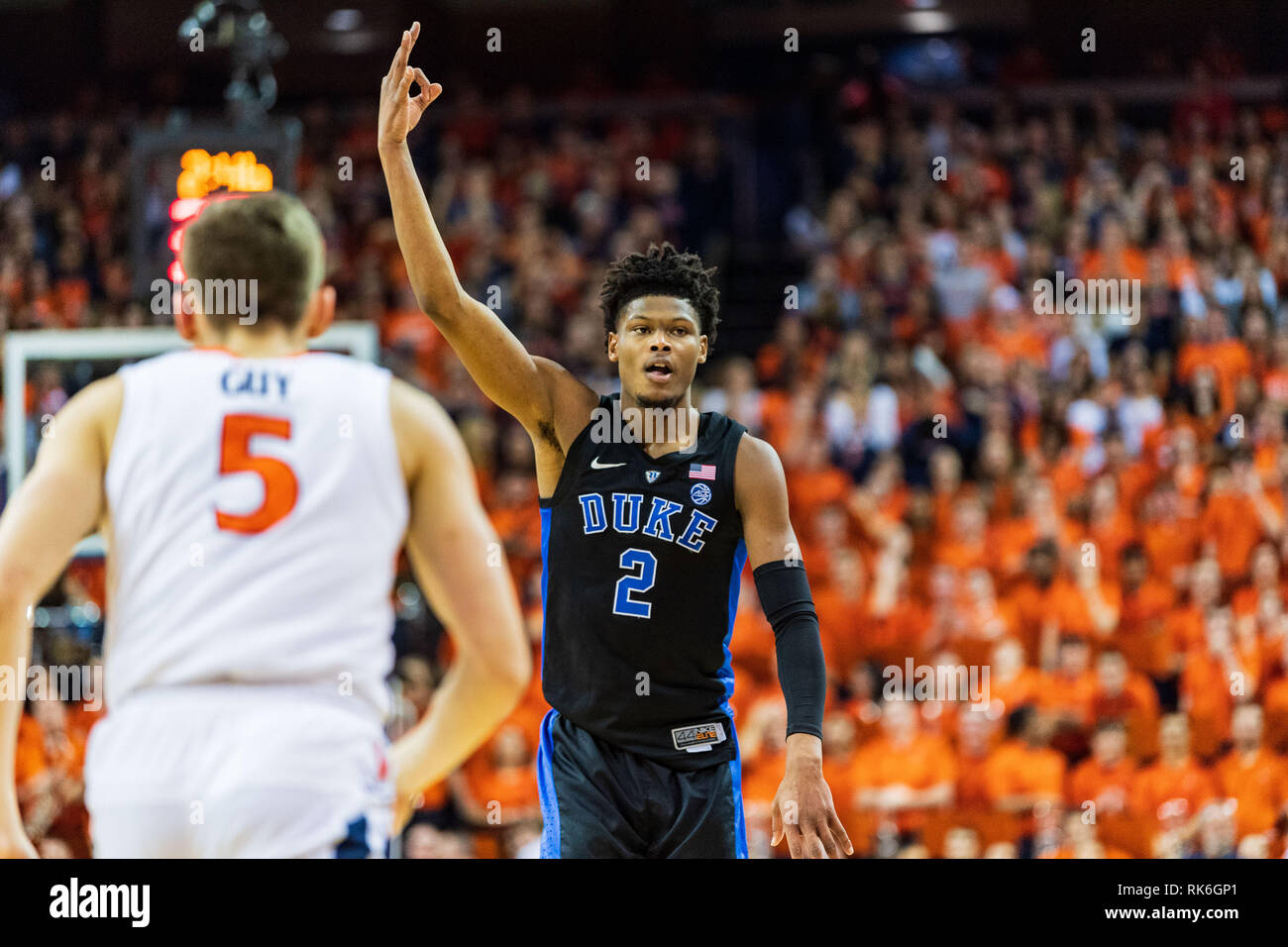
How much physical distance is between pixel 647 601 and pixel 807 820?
0.64m

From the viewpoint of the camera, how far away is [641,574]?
3691mm

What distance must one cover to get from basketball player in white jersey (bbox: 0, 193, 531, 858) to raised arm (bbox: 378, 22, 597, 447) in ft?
2.53

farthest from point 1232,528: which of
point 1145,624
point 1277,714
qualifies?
point 1277,714

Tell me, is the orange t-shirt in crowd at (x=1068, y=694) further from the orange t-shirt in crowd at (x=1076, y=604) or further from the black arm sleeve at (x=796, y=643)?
the black arm sleeve at (x=796, y=643)

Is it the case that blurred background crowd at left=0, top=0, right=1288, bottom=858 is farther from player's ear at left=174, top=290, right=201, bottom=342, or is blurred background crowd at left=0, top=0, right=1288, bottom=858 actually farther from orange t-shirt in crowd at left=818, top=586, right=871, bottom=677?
player's ear at left=174, top=290, right=201, bottom=342

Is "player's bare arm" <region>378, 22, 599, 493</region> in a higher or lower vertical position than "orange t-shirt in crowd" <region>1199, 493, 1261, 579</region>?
higher

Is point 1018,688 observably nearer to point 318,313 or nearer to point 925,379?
point 925,379

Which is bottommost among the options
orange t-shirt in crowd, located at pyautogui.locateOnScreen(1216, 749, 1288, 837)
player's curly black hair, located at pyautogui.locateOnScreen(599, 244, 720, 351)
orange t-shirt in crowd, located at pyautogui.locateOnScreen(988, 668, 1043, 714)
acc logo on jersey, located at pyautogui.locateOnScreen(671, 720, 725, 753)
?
orange t-shirt in crowd, located at pyautogui.locateOnScreen(1216, 749, 1288, 837)

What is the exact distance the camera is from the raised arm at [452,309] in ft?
11.3

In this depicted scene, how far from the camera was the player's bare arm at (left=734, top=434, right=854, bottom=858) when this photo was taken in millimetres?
3316

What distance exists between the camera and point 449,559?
8.99ft

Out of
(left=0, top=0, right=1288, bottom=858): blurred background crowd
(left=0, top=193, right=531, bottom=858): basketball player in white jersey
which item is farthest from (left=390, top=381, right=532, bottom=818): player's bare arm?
(left=0, top=0, right=1288, bottom=858): blurred background crowd

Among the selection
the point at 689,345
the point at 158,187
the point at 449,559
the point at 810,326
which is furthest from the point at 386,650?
the point at 810,326
